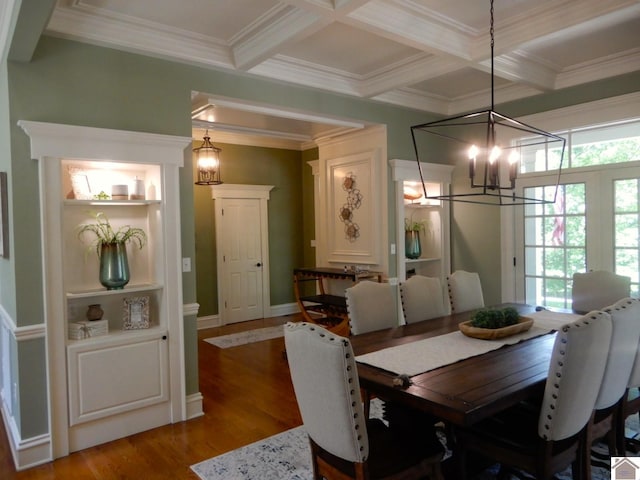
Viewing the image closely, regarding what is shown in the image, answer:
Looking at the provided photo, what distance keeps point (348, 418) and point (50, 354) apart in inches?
84.8

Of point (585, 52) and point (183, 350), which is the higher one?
point (585, 52)

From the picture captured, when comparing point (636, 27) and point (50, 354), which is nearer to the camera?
point (50, 354)

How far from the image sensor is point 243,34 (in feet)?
10.8

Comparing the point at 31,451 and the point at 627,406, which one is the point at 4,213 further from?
the point at 627,406

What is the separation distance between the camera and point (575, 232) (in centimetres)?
446

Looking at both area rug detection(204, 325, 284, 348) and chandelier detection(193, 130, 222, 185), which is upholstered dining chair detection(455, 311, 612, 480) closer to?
area rug detection(204, 325, 284, 348)

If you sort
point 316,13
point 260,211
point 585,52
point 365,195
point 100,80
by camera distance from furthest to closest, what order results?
point 260,211 → point 365,195 → point 585,52 → point 100,80 → point 316,13

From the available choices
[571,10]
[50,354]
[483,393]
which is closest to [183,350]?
[50,354]

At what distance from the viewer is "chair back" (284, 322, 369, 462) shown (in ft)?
5.62

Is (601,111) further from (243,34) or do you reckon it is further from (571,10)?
(243,34)

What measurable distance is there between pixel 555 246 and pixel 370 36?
2858 millimetres

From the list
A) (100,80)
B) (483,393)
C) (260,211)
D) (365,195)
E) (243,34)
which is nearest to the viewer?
(483,393)

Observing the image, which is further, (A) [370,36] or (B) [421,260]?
(B) [421,260]

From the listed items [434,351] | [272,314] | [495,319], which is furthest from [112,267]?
[272,314]
